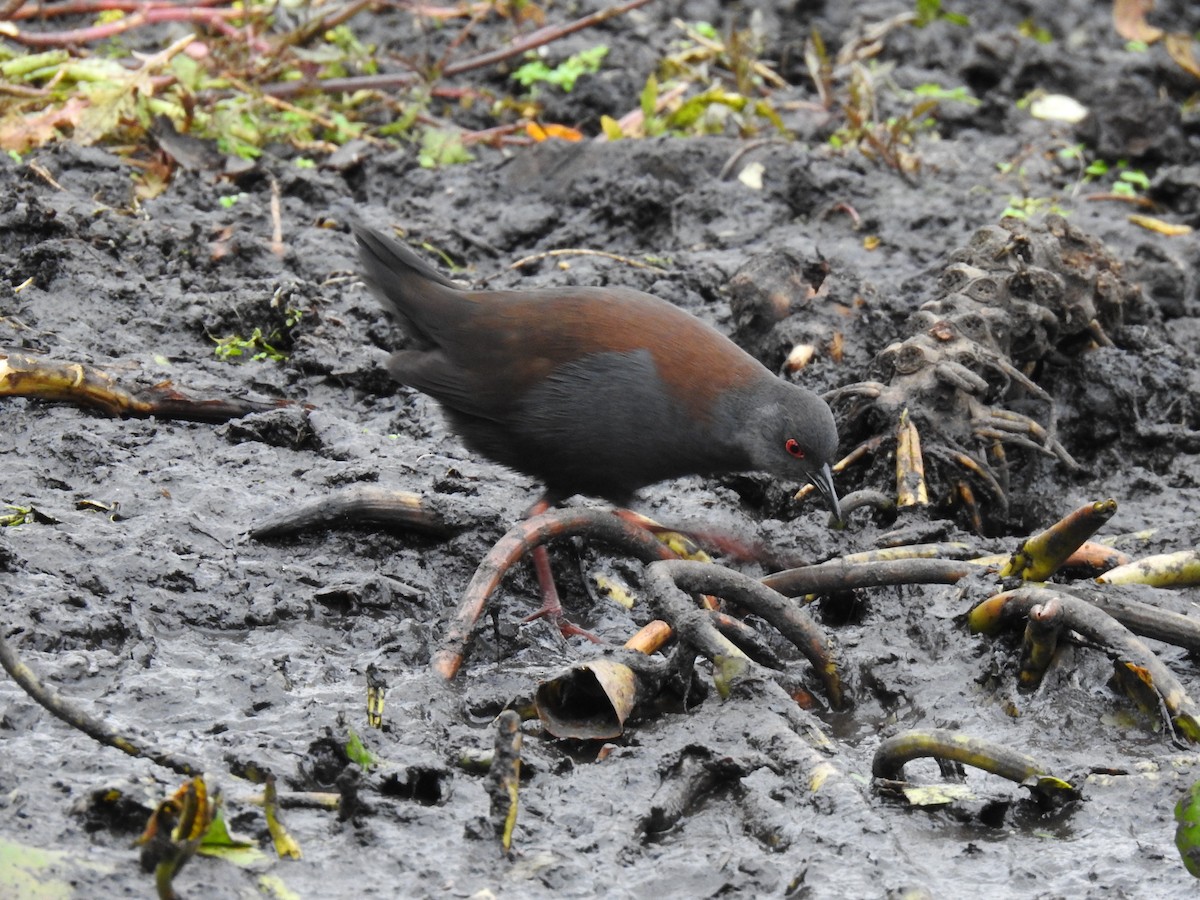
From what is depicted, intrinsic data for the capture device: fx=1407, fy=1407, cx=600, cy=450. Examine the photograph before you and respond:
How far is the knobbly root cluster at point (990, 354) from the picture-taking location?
17.2 feet

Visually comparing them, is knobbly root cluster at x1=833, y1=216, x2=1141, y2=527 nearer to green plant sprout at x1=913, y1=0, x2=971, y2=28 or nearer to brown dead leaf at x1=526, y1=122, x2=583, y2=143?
brown dead leaf at x1=526, y1=122, x2=583, y2=143

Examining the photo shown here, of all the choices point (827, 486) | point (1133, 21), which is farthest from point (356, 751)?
point (1133, 21)

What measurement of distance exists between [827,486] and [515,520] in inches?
43.1

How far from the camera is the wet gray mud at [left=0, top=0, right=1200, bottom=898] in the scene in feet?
10.7

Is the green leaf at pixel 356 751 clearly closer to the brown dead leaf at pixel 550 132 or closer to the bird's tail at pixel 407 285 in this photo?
the bird's tail at pixel 407 285

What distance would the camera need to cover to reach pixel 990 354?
5418mm

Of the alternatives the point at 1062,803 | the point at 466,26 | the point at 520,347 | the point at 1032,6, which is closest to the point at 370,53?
the point at 466,26

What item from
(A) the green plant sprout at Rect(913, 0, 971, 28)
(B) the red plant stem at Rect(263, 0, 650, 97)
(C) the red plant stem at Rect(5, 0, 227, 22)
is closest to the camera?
(C) the red plant stem at Rect(5, 0, 227, 22)

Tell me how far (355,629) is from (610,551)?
3.44ft

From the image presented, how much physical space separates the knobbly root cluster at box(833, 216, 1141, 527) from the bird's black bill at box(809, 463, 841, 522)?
12.6 inches

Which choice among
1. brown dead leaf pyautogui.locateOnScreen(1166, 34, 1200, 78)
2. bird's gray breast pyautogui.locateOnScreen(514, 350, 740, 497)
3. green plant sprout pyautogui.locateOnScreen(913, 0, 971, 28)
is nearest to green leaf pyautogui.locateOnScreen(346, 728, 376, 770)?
bird's gray breast pyautogui.locateOnScreen(514, 350, 740, 497)

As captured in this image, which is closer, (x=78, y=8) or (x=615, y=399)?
(x=615, y=399)

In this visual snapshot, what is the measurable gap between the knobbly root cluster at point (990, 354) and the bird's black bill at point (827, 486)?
0.32 metres

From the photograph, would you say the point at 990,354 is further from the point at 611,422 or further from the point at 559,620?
the point at 559,620
